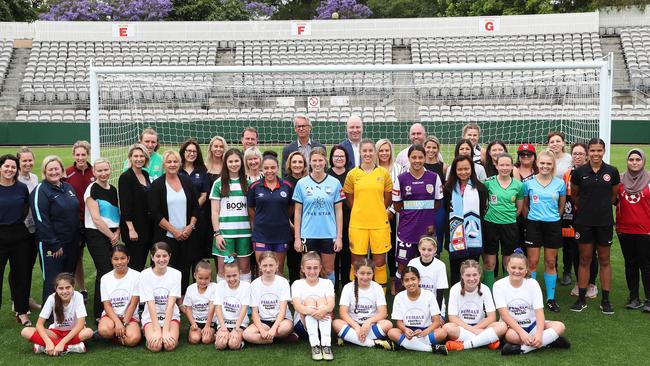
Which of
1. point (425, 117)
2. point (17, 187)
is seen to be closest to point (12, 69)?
point (425, 117)

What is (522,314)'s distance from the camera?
17.8ft

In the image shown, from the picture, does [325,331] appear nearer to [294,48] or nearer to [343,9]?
[294,48]

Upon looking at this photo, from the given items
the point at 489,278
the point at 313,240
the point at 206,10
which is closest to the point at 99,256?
the point at 313,240

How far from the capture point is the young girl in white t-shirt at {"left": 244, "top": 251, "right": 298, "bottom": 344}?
5523mm

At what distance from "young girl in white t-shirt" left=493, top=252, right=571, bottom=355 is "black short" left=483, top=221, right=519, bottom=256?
0.81 metres

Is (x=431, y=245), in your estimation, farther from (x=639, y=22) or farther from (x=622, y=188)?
(x=639, y=22)

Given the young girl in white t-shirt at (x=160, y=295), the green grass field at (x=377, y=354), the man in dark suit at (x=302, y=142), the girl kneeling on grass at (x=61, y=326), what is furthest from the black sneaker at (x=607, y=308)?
the girl kneeling on grass at (x=61, y=326)

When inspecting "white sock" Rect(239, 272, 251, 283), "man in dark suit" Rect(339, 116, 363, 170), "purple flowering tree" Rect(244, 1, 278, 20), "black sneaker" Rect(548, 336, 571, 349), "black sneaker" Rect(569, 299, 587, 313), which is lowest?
"black sneaker" Rect(548, 336, 571, 349)

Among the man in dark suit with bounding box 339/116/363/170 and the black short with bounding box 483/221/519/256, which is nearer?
the black short with bounding box 483/221/519/256

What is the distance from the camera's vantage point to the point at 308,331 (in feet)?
17.8

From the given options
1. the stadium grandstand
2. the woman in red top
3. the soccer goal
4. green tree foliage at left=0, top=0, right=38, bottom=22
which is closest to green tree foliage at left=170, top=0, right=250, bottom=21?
the stadium grandstand

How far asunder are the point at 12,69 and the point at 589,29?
2916 cm

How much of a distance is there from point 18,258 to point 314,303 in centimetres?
297

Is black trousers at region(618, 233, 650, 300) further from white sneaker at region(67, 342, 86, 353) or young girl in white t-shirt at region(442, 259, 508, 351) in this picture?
white sneaker at region(67, 342, 86, 353)
